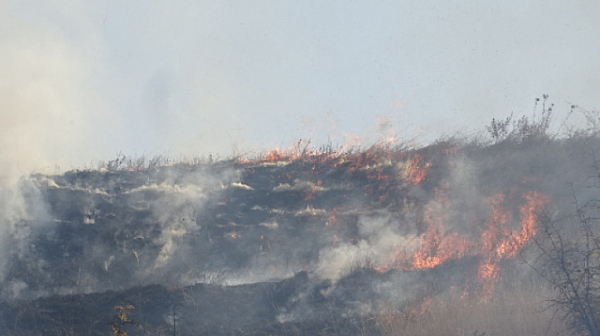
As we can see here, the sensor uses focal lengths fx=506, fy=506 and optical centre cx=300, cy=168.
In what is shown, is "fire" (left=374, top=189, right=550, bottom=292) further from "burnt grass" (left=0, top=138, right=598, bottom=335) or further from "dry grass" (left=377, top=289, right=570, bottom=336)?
"dry grass" (left=377, top=289, right=570, bottom=336)

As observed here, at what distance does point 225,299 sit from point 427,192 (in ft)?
22.5

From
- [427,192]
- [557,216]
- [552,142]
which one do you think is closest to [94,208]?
[427,192]

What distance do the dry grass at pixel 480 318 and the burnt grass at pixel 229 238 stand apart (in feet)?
1.85

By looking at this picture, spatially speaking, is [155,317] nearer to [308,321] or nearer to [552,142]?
[308,321]

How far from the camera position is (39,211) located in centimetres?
1382

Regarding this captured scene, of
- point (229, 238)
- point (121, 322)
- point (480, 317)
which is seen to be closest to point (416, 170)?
point (480, 317)

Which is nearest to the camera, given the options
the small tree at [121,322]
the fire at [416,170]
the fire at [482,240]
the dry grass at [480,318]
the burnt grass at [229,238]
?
the small tree at [121,322]

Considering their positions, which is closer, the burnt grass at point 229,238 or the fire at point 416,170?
the burnt grass at point 229,238

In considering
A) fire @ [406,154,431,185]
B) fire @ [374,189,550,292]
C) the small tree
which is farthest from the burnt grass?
the small tree

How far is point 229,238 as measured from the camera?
1432 cm

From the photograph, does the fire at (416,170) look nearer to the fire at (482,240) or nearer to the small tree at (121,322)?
the fire at (482,240)

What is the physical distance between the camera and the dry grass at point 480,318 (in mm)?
10352

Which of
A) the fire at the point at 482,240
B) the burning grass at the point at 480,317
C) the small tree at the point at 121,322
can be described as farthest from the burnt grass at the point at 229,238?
the small tree at the point at 121,322

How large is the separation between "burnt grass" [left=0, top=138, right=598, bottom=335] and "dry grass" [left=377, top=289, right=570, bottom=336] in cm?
56
